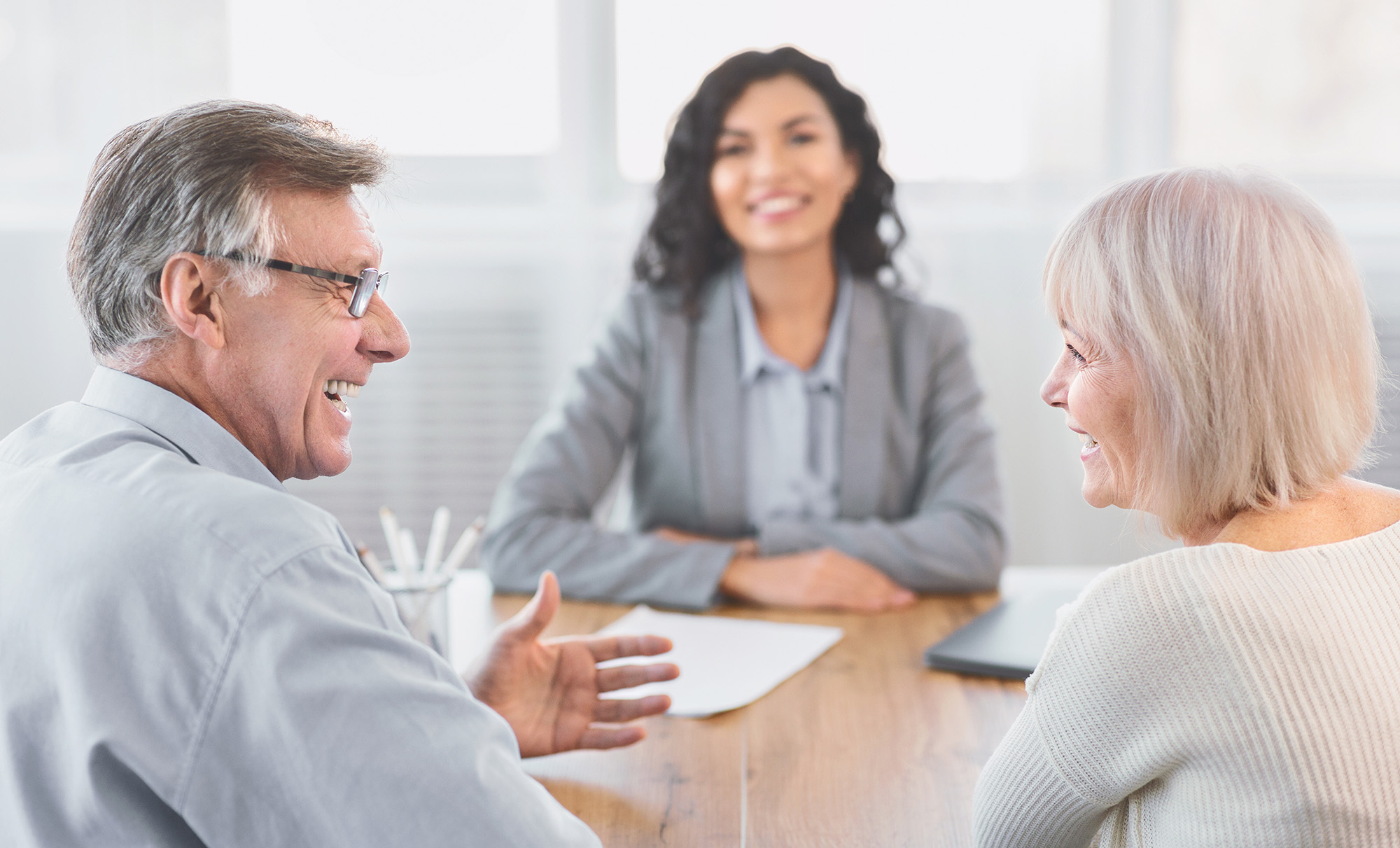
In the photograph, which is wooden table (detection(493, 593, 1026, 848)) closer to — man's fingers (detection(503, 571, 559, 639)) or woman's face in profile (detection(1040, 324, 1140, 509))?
man's fingers (detection(503, 571, 559, 639))

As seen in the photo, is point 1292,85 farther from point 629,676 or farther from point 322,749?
point 322,749

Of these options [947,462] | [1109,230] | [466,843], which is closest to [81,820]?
[466,843]

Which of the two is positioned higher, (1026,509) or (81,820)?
(81,820)

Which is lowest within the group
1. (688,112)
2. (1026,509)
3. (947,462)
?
(1026,509)

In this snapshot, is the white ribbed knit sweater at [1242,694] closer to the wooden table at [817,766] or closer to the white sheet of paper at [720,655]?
the wooden table at [817,766]

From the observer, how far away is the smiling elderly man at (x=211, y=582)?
0.70 metres

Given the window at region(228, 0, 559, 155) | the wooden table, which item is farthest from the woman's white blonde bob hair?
the window at region(228, 0, 559, 155)

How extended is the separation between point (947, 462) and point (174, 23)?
230cm

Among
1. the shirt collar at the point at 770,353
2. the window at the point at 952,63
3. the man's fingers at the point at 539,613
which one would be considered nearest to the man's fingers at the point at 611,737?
the man's fingers at the point at 539,613

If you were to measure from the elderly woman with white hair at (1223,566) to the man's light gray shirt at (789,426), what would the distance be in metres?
1.17

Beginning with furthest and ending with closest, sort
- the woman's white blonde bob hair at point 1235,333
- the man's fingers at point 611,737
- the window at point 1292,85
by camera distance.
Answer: the window at point 1292,85 < the man's fingers at point 611,737 < the woman's white blonde bob hair at point 1235,333

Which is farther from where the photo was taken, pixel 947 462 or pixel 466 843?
pixel 947 462

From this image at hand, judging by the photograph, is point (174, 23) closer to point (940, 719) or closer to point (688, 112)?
point (688, 112)

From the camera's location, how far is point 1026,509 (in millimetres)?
3031
